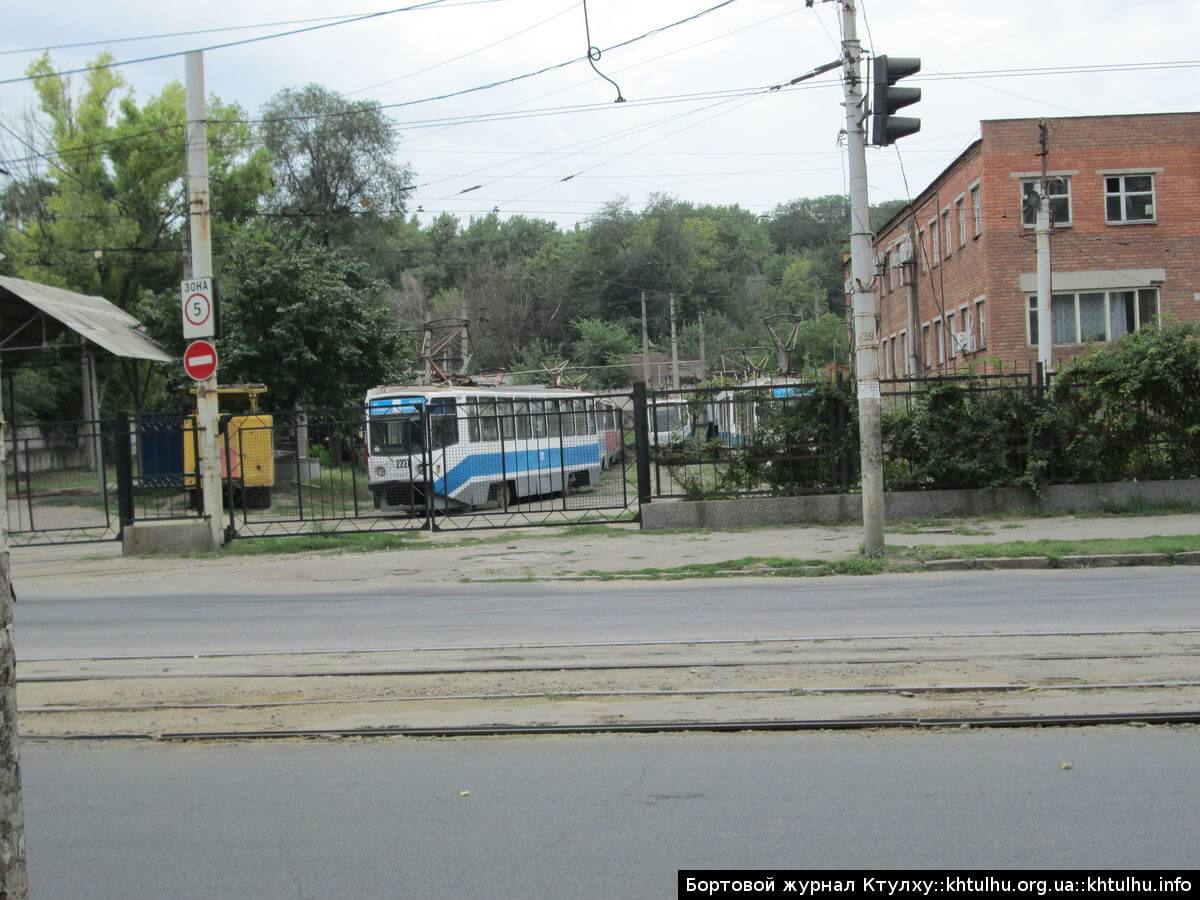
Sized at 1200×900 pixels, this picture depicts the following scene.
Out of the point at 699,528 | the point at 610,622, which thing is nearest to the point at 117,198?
the point at 699,528

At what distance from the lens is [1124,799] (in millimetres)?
5402

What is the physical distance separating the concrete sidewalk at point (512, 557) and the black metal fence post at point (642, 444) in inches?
30.9

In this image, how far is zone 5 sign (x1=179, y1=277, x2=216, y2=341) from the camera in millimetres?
18188

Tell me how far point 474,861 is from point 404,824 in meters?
0.63

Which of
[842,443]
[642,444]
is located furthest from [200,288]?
[842,443]

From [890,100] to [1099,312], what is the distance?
26634mm

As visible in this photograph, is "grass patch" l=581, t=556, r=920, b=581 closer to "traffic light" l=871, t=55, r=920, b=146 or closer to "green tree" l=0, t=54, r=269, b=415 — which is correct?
"traffic light" l=871, t=55, r=920, b=146

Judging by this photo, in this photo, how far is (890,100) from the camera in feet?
46.1

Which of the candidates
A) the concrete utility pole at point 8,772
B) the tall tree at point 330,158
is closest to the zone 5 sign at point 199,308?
the concrete utility pole at point 8,772

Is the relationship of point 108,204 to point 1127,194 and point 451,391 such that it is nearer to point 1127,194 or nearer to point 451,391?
point 451,391

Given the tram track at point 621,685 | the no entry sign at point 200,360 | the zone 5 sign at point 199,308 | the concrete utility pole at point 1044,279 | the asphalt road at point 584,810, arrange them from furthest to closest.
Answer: the concrete utility pole at point 1044,279 < the no entry sign at point 200,360 < the zone 5 sign at point 199,308 < the tram track at point 621,685 < the asphalt road at point 584,810

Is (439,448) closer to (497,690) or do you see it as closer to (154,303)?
(497,690)

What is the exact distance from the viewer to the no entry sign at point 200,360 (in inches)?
724

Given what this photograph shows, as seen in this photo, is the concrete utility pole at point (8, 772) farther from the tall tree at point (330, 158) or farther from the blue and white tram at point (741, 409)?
the tall tree at point (330, 158)
